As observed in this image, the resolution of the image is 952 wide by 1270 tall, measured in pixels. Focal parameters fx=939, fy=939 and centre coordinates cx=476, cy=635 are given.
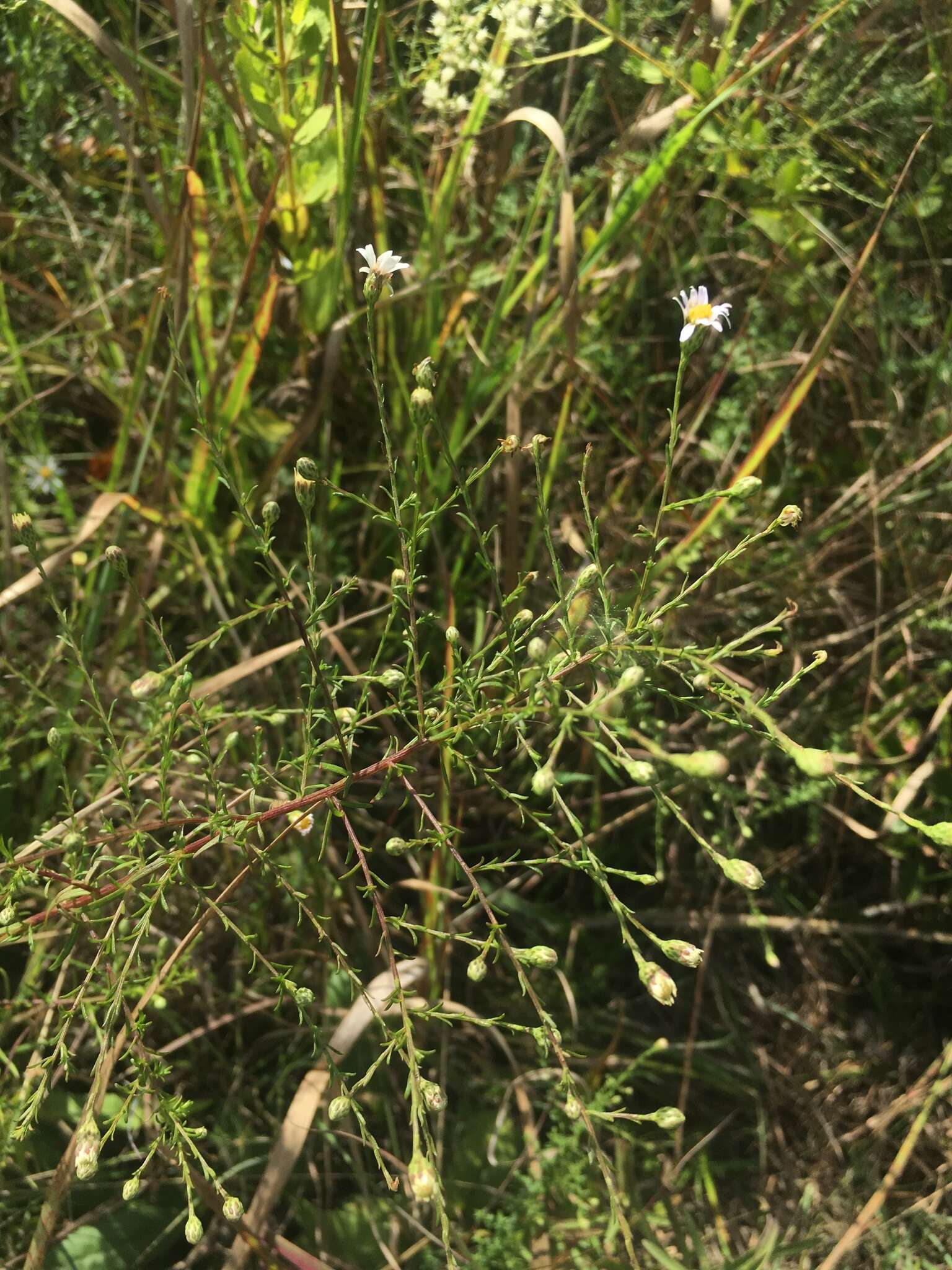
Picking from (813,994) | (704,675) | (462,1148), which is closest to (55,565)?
(704,675)

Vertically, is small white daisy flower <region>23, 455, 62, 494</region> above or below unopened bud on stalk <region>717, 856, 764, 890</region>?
below

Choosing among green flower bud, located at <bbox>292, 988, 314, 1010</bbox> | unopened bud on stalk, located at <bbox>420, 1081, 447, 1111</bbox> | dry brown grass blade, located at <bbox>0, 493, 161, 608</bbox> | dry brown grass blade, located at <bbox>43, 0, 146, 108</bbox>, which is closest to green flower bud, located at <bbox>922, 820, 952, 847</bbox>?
unopened bud on stalk, located at <bbox>420, 1081, 447, 1111</bbox>

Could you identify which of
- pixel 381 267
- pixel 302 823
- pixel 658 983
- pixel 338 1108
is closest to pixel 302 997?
pixel 338 1108

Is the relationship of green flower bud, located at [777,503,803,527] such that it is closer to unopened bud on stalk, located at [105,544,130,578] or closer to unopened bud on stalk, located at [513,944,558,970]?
unopened bud on stalk, located at [513,944,558,970]

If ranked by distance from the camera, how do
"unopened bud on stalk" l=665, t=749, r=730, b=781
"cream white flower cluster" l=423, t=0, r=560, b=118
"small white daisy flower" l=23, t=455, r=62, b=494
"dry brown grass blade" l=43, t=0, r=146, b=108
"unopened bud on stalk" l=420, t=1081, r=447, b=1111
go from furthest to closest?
"small white daisy flower" l=23, t=455, r=62, b=494 < "cream white flower cluster" l=423, t=0, r=560, b=118 < "dry brown grass blade" l=43, t=0, r=146, b=108 < "unopened bud on stalk" l=420, t=1081, r=447, b=1111 < "unopened bud on stalk" l=665, t=749, r=730, b=781

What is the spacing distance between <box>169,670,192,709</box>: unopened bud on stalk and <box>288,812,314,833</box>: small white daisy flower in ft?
Result: 0.50

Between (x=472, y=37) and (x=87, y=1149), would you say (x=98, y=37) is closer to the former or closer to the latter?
(x=472, y=37)

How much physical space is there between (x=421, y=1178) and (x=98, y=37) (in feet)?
4.22

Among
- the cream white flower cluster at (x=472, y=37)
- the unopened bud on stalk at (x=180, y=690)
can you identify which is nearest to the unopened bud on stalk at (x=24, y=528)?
the unopened bud on stalk at (x=180, y=690)

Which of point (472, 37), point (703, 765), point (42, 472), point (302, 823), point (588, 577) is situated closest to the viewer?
point (703, 765)

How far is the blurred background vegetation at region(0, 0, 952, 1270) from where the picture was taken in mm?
1329

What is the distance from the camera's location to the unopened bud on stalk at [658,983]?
650mm

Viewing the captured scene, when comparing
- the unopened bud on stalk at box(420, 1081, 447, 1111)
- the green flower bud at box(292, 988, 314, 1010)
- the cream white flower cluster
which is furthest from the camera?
the cream white flower cluster

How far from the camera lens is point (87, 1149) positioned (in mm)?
719
